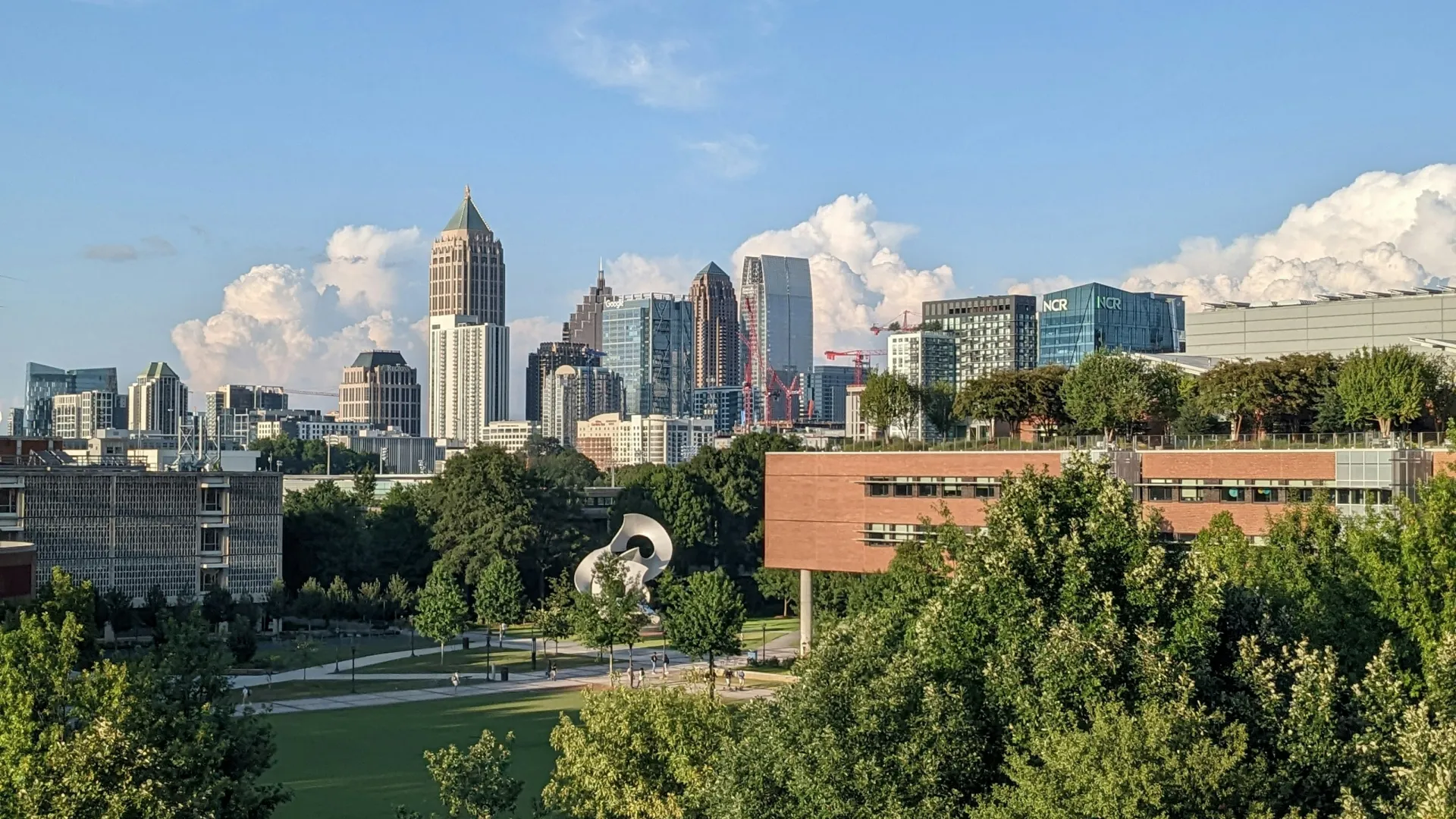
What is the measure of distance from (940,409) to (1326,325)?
2826 cm

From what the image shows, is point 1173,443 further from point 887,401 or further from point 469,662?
point 469,662

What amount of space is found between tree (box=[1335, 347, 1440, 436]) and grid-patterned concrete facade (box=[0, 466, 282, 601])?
210 ft

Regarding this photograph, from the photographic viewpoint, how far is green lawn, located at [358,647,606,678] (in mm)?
80812

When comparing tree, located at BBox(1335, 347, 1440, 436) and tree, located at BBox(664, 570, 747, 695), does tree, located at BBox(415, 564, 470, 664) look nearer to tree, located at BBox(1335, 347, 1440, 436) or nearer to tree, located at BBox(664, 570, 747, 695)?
tree, located at BBox(664, 570, 747, 695)

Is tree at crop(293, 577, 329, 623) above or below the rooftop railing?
below

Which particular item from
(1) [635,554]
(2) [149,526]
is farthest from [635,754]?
(2) [149,526]

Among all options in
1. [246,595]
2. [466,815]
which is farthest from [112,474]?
[466,815]

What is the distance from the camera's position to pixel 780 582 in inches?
4075

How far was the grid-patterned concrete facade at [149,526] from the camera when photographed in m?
88.1

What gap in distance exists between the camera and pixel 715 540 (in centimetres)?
12350

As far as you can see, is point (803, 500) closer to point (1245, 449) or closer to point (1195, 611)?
point (1245, 449)

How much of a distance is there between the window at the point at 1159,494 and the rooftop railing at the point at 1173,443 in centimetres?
191

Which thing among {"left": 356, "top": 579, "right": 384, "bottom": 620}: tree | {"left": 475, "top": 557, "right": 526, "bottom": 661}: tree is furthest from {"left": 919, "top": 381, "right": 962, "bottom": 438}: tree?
{"left": 356, "top": 579, "right": 384, "bottom": 620}: tree

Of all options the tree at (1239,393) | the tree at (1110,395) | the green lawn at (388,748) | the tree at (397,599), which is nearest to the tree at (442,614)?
the green lawn at (388,748)
